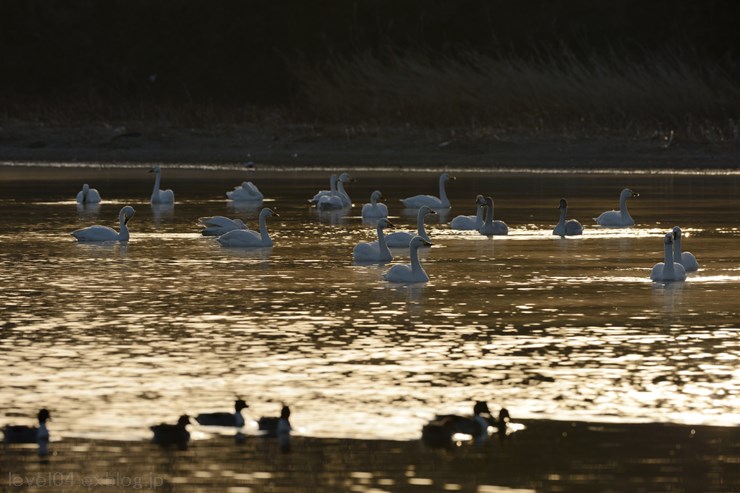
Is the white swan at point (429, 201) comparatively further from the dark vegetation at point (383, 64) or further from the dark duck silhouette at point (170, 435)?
the dark duck silhouette at point (170, 435)

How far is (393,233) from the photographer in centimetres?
2266

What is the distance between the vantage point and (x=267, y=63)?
5938 centimetres

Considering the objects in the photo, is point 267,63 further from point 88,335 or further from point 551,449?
point 551,449

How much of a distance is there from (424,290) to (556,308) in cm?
186

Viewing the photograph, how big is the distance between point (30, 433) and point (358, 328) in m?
4.72

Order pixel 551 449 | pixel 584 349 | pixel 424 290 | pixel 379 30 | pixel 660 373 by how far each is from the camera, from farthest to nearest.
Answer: pixel 379 30 < pixel 424 290 < pixel 584 349 < pixel 660 373 < pixel 551 449

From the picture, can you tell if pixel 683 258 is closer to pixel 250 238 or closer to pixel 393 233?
pixel 393 233

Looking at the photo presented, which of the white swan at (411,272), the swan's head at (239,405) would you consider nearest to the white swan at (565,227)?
the white swan at (411,272)

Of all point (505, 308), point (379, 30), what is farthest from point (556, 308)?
point (379, 30)

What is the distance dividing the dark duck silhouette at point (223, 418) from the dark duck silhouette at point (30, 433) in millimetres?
958

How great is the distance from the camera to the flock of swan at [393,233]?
60.1 feet

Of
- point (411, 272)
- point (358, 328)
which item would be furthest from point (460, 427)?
point (411, 272)

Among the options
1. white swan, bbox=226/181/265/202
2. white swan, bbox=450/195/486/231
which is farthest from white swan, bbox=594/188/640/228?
white swan, bbox=226/181/265/202

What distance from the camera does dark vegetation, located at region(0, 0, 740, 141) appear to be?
4459 cm
